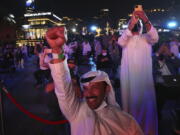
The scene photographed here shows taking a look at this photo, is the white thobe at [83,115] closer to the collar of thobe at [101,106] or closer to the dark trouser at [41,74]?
the collar of thobe at [101,106]

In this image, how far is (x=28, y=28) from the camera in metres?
93.9

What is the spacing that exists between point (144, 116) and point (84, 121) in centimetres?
194

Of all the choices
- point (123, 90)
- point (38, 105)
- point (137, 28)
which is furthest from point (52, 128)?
point (137, 28)

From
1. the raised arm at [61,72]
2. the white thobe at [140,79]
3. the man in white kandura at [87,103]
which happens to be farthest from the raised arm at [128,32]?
the raised arm at [61,72]

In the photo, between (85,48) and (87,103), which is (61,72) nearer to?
(87,103)

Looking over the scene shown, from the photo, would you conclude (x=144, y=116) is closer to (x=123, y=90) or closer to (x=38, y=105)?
(x=123, y=90)

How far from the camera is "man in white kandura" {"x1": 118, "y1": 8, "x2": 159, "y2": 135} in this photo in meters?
3.30

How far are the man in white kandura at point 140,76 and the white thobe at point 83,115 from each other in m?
1.51

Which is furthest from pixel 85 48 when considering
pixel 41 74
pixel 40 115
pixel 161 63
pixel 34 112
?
pixel 161 63

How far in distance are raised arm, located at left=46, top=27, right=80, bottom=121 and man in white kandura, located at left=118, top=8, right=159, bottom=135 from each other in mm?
1867

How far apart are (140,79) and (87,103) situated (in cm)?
171

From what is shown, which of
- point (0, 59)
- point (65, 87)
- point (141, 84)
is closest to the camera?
point (65, 87)

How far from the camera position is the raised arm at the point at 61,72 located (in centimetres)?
150

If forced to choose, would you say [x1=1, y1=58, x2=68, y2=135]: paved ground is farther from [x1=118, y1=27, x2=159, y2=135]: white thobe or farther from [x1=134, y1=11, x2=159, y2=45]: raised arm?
[x1=134, y1=11, x2=159, y2=45]: raised arm
